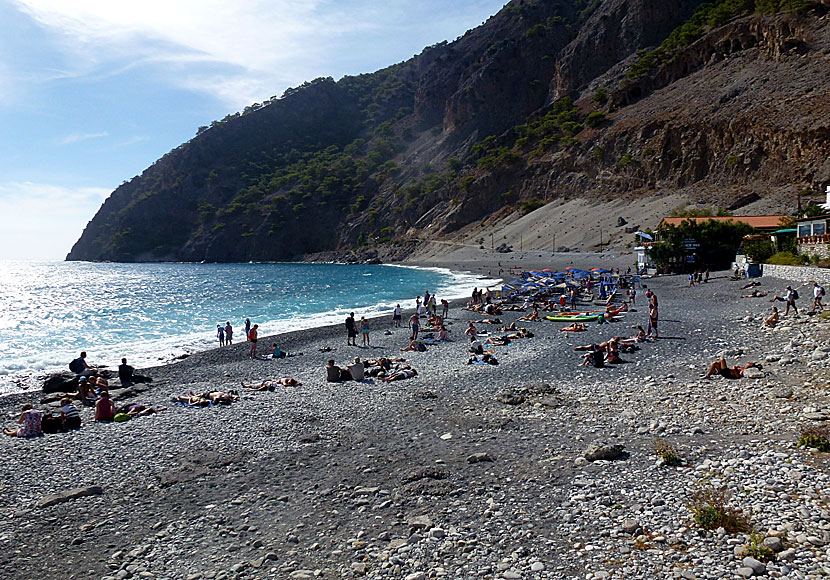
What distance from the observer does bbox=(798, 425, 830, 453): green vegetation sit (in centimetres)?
766

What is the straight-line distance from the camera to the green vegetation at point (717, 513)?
5986mm

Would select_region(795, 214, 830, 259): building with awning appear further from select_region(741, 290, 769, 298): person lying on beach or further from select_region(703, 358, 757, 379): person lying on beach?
select_region(703, 358, 757, 379): person lying on beach

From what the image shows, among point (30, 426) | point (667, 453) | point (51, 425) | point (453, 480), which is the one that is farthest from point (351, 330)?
point (667, 453)

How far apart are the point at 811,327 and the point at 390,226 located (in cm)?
10881

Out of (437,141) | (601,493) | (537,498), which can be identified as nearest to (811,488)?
(601,493)

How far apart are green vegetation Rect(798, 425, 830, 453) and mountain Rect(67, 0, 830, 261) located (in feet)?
204

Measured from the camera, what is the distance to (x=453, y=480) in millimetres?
8398

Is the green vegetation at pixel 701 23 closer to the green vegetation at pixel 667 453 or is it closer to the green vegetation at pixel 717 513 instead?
the green vegetation at pixel 667 453

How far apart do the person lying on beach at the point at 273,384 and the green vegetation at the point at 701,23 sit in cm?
9303

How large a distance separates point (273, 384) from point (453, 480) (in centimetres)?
931

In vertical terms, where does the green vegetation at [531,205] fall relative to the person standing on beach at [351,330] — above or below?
above

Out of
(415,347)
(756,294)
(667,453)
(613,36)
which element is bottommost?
(415,347)

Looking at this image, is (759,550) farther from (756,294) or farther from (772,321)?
(756,294)

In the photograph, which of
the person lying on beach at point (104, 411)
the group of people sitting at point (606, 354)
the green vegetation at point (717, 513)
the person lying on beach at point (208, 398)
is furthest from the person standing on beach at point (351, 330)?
the green vegetation at point (717, 513)
